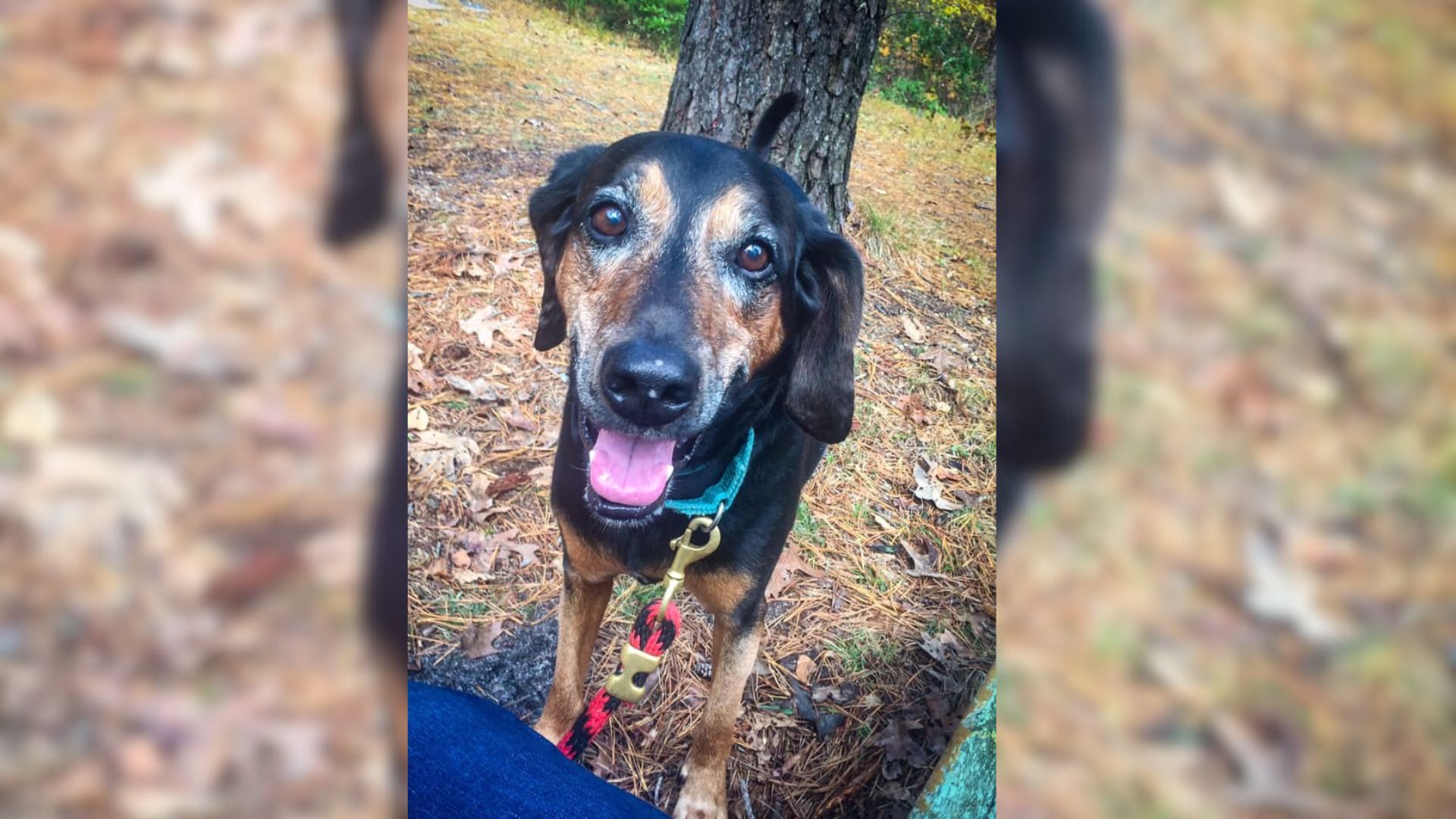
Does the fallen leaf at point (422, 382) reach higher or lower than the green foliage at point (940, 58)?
lower

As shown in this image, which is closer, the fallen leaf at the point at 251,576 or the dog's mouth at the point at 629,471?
the fallen leaf at the point at 251,576

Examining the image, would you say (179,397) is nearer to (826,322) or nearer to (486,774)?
(486,774)

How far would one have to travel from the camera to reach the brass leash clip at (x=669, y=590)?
4.33 ft

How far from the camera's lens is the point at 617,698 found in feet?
4.39

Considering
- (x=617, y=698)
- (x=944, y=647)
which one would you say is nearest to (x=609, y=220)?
(x=617, y=698)

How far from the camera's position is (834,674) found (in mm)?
1375

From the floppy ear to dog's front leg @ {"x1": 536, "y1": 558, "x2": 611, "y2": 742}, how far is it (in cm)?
53

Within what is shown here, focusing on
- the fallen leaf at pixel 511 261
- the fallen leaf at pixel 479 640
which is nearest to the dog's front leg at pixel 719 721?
the fallen leaf at pixel 479 640

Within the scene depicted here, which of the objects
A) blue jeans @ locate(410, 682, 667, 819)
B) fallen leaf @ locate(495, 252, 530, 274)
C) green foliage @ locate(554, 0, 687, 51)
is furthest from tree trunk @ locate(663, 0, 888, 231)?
blue jeans @ locate(410, 682, 667, 819)

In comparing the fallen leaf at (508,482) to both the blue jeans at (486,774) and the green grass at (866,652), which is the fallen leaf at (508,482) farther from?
the green grass at (866,652)

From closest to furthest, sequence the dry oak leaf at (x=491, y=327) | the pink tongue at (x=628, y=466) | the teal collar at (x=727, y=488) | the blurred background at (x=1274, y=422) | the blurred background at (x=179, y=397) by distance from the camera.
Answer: the blurred background at (x=179, y=397) → the blurred background at (x=1274, y=422) → the pink tongue at (x=628, y=466) → the dry oak leaf at (x=491, y=327) → the teal collar at (x=727, y=488)

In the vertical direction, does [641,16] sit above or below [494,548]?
above

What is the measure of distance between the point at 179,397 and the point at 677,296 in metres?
0.66

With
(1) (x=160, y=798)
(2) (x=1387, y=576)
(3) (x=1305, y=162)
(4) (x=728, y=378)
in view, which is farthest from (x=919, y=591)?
(1) (x=160, y=798)
